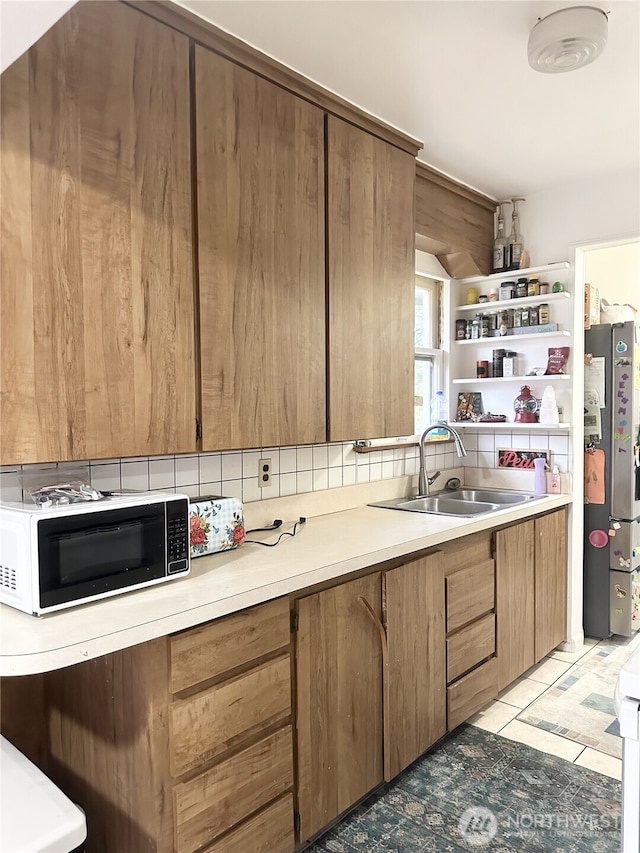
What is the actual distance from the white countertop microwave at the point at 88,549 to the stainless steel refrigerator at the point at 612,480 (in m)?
2.61

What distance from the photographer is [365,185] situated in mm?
2459

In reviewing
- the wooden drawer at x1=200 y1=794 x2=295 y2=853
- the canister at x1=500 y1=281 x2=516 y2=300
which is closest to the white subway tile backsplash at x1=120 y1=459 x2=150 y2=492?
the wooden drawer at x1=200 y1=794 x2=295 y2=853

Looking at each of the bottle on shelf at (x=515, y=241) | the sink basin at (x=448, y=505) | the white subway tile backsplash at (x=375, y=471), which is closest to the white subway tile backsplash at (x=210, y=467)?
the white subway tile backsplash at (x=375, y=471)

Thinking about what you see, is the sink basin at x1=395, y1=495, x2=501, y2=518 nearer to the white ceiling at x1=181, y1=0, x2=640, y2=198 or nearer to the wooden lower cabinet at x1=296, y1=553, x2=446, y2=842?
the wooden lower cabinet at x1=296, y1=553, x2=446, y2=842

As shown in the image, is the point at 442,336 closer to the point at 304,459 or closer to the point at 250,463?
the point at 304,459

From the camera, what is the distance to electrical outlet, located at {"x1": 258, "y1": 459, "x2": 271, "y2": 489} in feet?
7.99

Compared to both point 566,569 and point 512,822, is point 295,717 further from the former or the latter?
point 566,569

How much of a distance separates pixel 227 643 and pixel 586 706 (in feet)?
6.52

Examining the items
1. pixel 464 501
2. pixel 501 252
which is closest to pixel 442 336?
pixel 501 252

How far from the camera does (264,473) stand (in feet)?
8.05

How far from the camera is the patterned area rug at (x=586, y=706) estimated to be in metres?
2.52

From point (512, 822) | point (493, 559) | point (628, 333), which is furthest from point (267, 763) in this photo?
point (628, 333)

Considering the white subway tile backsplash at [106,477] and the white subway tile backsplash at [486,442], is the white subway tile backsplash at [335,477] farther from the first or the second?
the white subway tile backsplash at [486,442]

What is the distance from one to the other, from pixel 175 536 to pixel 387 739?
109cm
